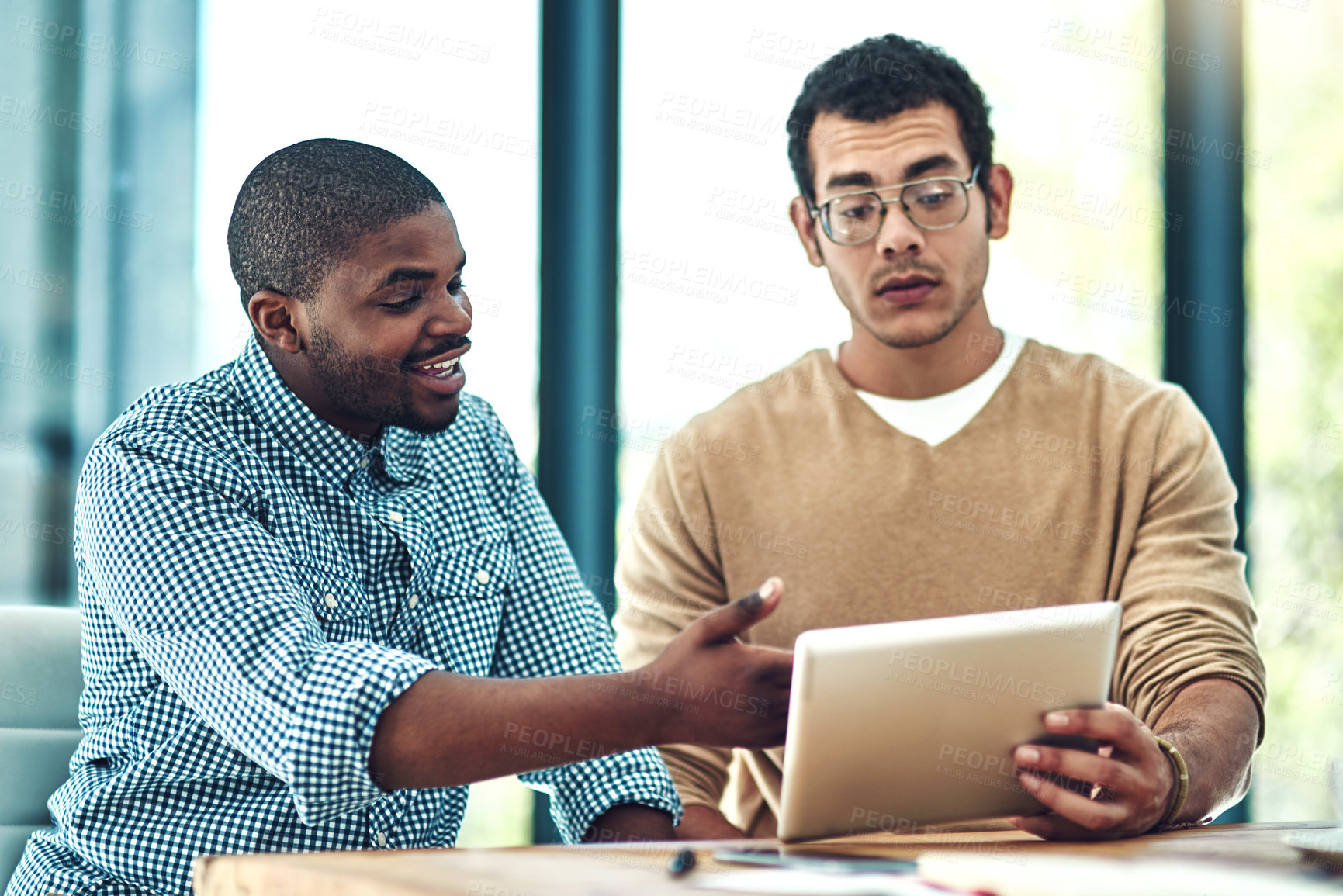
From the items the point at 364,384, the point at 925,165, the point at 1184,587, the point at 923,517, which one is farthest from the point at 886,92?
the point at 364,384

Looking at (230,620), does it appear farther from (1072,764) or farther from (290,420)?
(1072,764)

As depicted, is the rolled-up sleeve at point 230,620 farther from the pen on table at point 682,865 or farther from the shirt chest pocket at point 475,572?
the pen on table at point 682,865

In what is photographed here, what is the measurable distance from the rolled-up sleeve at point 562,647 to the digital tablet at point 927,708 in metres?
0.48

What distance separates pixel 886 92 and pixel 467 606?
113 cm

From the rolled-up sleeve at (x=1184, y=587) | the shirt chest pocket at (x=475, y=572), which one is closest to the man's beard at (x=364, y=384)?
the shirt chest pocket at (x=475, y=572)

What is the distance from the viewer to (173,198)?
256 cm

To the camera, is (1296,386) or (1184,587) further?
(1296,386)

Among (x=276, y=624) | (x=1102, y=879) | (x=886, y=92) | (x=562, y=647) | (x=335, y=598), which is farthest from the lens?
(x=886, y=92)

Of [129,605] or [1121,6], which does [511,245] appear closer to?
[1121,6]

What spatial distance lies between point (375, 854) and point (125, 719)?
1.78ft

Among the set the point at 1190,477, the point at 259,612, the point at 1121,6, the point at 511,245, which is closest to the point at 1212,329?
A: the point at 1121,6

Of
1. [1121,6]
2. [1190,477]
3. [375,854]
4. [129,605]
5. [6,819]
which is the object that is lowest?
[6,819]

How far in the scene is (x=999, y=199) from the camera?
2166 mm

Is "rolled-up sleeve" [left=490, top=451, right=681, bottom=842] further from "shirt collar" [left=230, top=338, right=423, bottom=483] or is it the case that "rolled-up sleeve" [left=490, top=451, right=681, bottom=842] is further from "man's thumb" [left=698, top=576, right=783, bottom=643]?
"man's thumb" [left=698, top=576, right=783, bottom=643]
